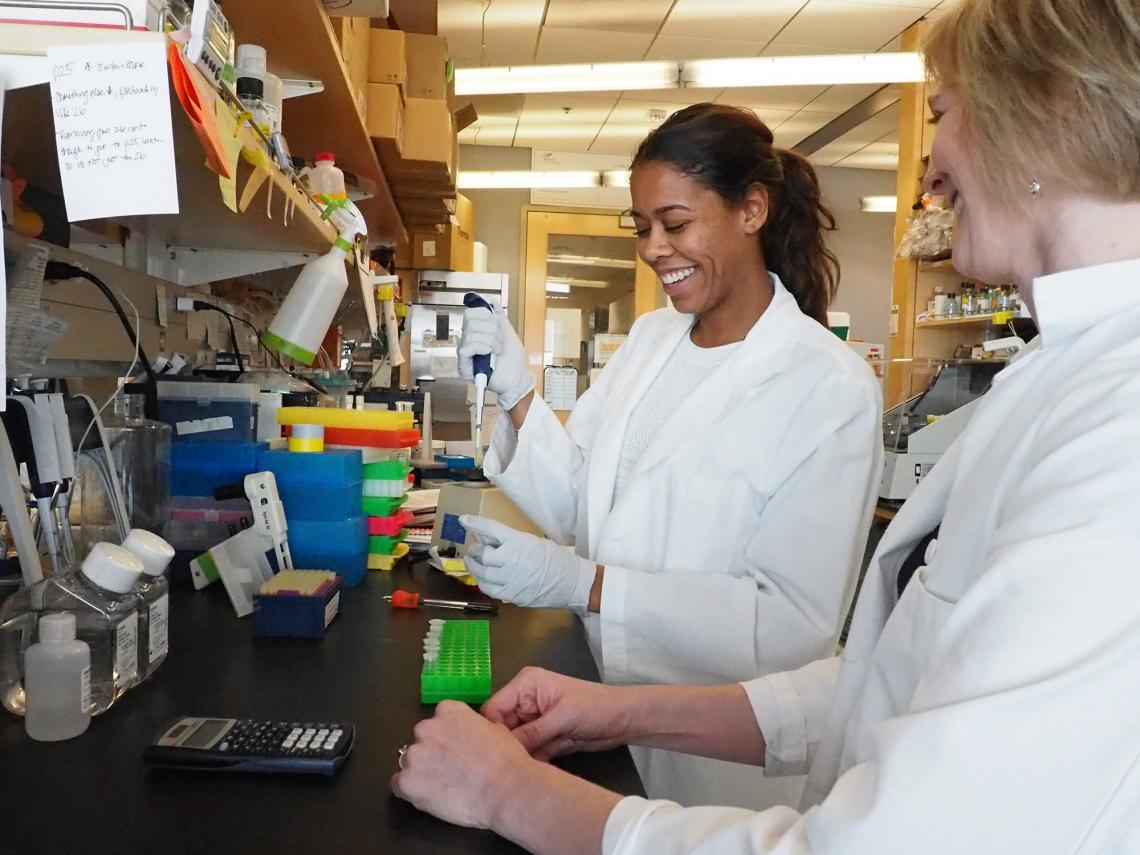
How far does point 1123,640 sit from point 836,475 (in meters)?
0.81

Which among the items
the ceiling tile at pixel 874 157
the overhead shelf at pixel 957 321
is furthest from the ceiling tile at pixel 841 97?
the overhead shelf at pixel 957 321

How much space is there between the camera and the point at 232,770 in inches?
28.2

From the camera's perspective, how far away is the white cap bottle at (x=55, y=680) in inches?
29.9

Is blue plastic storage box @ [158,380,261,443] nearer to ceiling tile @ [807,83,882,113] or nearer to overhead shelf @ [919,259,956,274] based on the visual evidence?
overhead shelf @ [919,259,956,274]

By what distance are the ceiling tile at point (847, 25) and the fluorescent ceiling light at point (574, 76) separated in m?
1.05

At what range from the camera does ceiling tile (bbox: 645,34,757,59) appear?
Answer: 4777 millimetres

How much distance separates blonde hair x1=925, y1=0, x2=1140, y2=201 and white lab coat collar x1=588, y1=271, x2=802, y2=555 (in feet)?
2.40

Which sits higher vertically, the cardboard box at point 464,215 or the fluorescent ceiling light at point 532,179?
the fluorescent ceiling light at point 532,179

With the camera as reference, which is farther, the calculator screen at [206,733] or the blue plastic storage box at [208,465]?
the blue plastic storage box at [208,465]

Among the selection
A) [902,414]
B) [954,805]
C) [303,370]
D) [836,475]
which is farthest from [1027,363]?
[902,414]

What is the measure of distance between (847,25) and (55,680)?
4963 mm

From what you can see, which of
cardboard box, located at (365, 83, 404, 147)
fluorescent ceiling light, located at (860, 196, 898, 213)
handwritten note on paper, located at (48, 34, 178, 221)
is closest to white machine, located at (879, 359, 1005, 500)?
cardboard box, located at (365, 83, 404, 147)

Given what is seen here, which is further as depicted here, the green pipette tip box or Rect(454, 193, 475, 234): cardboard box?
Rect(454, 193, 475, 234): cardboard box

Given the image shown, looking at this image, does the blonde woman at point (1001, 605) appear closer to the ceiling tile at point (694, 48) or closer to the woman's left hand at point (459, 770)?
the woman's left hand at point (459, 770)
